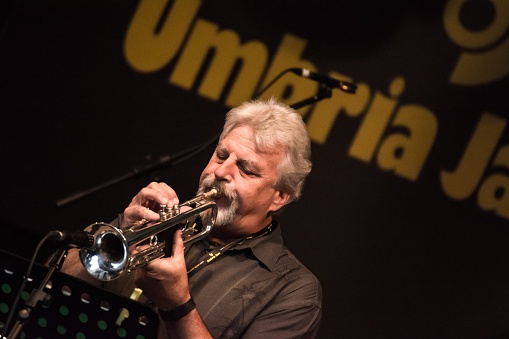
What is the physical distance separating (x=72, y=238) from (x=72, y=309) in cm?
24

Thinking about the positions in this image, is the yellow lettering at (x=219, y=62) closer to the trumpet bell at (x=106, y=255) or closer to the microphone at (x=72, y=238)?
the trumpet bell at (x=106, y=255)

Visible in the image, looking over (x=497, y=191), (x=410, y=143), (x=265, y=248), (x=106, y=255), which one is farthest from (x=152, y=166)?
(x=497, y=191)

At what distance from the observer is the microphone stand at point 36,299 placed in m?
2.20

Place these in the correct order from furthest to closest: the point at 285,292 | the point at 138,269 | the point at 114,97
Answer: the point at 114,97
the point at 285,292
the point at 138,269

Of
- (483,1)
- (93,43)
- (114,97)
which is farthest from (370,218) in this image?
(93,43)

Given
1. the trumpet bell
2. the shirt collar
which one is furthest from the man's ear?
the trumpet bell

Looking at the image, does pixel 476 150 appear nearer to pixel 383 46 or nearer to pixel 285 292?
pixel 383 46

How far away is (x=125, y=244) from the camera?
8.37ft

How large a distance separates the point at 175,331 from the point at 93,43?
2.90 m

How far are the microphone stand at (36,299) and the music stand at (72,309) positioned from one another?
0.02 metres

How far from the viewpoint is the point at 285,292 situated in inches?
120

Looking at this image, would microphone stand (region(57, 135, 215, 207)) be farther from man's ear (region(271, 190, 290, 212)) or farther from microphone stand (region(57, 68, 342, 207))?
man's ear (region(271, 190, 290, 212))

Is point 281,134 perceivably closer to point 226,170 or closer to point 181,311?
point 226,170

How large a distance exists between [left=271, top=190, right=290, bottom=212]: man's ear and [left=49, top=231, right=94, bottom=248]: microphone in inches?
45.3
